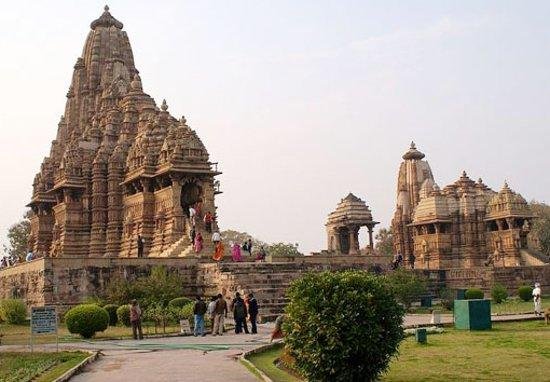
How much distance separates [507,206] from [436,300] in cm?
1505

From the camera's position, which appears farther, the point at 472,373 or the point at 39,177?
the point at 39,177

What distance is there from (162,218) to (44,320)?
842 inches

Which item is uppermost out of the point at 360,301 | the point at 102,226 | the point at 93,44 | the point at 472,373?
the point at 93,44

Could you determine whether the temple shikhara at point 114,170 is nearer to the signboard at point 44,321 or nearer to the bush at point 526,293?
the bush at point 526,293

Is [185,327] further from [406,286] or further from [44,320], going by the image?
[406,286]

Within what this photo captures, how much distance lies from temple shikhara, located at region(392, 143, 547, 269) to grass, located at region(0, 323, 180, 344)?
30848mm

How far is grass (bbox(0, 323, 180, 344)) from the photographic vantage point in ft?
70.3

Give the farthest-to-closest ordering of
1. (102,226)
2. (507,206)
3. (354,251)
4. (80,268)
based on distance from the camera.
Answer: (354,251) < (507,206) < (102,226) < (80,268)

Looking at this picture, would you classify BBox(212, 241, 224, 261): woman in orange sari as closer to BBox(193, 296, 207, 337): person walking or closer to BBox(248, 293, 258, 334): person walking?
BBox(248, 293, 258, 334): person walking

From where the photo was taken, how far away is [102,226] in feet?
152

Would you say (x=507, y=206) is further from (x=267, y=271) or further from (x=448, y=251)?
(x=267, y=271)

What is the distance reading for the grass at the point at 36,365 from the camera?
13.6 m

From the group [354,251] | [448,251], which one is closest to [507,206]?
[448,251]

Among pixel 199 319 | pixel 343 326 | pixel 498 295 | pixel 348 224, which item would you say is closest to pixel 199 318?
pixel 199 319
